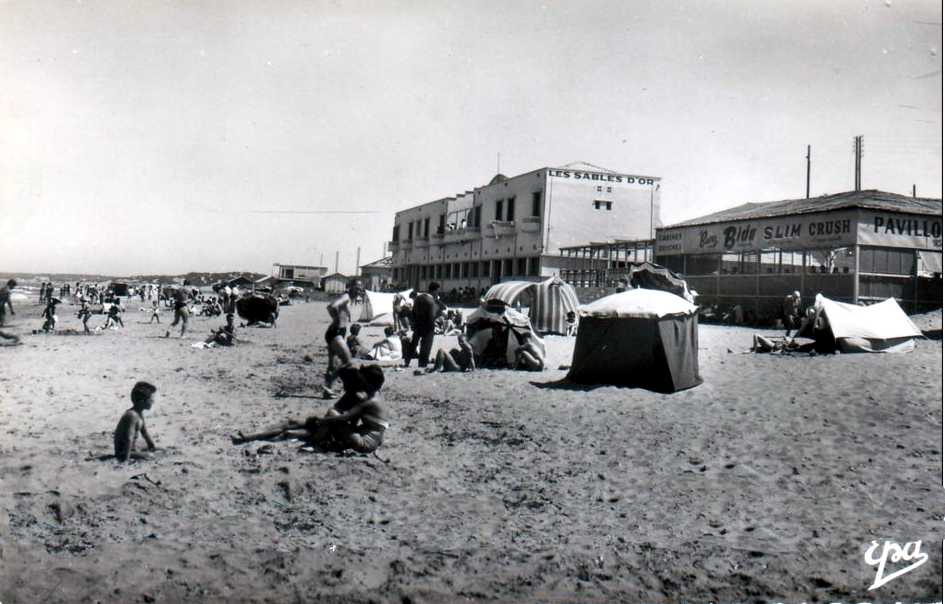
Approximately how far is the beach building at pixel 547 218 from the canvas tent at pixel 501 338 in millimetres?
23025

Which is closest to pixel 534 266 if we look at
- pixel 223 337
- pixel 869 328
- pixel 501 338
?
pixel 223 337

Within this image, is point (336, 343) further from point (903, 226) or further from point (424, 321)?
point (903, 226)

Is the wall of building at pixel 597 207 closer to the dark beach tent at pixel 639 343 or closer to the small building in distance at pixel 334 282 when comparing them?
the dark beach tent at pixel 639 343

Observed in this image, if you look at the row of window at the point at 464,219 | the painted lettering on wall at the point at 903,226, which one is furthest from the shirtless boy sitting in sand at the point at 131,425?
the row of window at the point at 464,219

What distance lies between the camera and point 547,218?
36.0m

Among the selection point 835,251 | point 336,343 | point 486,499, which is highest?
point 835,251

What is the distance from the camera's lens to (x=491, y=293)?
23797mm

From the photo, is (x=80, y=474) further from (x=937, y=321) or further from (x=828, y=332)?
(x=937, y=321)

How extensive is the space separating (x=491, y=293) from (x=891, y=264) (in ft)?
38.8

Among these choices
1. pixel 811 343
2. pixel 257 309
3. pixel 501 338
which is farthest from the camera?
pixel 257 309

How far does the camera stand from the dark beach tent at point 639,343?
968 cm

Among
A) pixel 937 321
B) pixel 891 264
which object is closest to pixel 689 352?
pixel 937 321

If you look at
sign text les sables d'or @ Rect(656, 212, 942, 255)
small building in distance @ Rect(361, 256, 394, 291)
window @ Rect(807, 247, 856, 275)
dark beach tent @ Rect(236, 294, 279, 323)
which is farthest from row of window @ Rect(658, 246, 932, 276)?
small building in distance @ Rect(361, 256, 394, 291)

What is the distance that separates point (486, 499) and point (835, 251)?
18492 mm
